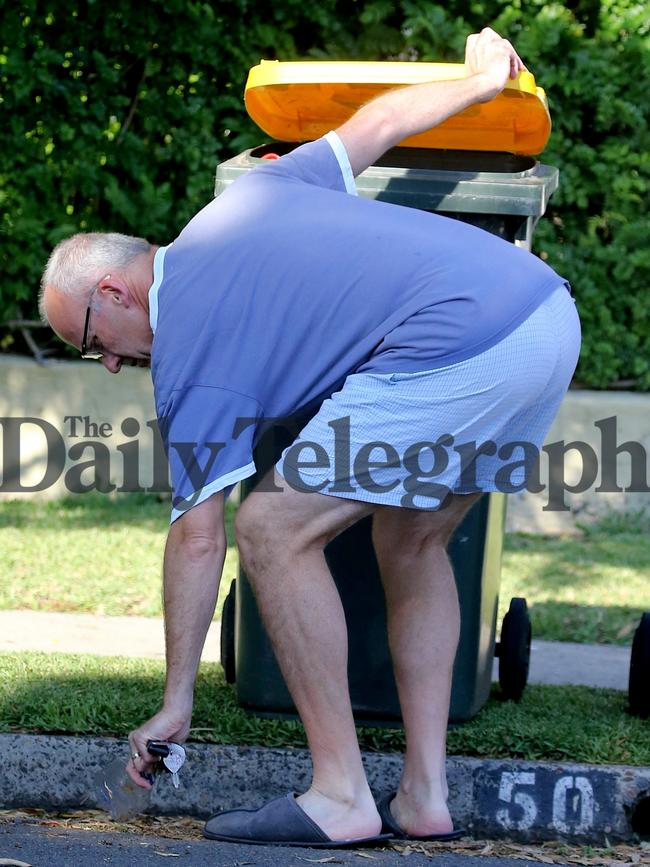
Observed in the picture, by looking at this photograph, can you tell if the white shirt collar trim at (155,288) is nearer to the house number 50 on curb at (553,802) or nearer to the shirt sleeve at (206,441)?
the shirt sleeve at (206,441)

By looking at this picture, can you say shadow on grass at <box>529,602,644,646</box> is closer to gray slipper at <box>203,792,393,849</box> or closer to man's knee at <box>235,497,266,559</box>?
gray slipper at <box>203,792,393,849</box>

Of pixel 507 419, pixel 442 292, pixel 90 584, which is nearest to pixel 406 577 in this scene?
pixel 507 419

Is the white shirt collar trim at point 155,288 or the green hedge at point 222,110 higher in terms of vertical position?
the green hedge at point 222,110

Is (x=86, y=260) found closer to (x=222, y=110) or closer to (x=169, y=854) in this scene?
(x=169, y=854)

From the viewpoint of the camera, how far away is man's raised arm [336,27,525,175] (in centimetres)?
280

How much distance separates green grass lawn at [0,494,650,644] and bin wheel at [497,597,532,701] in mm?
1127

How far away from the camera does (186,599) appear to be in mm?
2461

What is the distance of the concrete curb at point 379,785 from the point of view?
2973mm

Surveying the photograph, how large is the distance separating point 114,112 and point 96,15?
1.60 ft

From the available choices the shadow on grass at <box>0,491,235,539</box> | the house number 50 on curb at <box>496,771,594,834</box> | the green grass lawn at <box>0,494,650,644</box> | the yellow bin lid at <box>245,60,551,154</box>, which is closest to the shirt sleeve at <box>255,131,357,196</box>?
the yellow bin lid at <box>245,60,551,154</box>

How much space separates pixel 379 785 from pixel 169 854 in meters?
0.59

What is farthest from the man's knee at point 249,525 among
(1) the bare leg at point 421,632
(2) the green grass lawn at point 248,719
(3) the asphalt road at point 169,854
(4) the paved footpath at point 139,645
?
(4) the paved footpath at point 139,645

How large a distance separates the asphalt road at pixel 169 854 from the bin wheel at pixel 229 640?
80cm

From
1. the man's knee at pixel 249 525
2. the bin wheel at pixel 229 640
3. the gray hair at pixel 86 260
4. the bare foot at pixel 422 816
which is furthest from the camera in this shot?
the bin wheel at pixel 229 640
